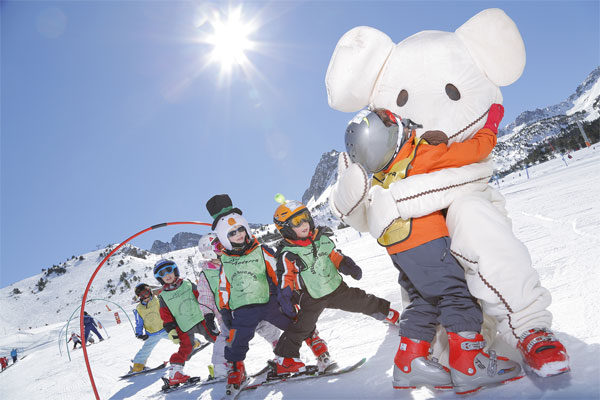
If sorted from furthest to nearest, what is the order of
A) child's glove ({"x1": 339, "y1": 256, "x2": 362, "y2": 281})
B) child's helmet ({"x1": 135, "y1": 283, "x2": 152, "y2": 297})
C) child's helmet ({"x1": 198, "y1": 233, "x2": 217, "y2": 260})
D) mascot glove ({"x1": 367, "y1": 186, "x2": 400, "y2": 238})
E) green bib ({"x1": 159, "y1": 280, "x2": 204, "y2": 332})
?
1. child's helmet ({"x1": 135, "y1": 283, "x2": 152, "y2": 297})
2. child's helmet ({"x1": 198, "y1": 233, "x2": 217, "y2": 260})
3. green bib ({"x1": 159, "y1": 280, "x2": 204, "y2": 332})
4. child's glove ({"x1": 339, "y1": 256, "x2": 362, "y2": 281})
5. mascot glove ({"x1": 367, "y1": 186, "x2": 400, "y2": 238})

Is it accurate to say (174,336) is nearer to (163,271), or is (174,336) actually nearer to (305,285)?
(163,271)

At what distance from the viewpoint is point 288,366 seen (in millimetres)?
3123

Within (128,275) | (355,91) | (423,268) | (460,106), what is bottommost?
(423,268)

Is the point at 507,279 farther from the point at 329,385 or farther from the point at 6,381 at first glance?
the point at 6,381

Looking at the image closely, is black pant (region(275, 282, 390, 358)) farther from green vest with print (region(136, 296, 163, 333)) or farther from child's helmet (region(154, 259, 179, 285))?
green vest with print (region(136, 296, 163, 333))

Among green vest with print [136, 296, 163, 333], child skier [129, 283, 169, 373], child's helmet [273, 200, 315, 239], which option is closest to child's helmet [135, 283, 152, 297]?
child skier [129, 283, 169, 373]

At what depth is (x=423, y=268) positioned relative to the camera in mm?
1960

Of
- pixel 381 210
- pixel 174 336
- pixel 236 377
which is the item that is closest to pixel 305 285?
pixel 236 377

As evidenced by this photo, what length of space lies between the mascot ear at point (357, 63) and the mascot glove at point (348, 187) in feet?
2.15

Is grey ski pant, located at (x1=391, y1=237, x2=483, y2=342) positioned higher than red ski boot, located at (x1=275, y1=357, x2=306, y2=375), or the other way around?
grey ski pant, located at (x1=391, y1=237, x2=483, y2=342)

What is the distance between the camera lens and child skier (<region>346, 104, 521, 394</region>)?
1819 mm

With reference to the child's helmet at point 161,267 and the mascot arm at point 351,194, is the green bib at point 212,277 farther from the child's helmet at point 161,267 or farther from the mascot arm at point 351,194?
the mascot arm at point 351,194

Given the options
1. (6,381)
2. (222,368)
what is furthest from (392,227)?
(6,381)

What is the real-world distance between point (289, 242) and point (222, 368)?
1763mm
